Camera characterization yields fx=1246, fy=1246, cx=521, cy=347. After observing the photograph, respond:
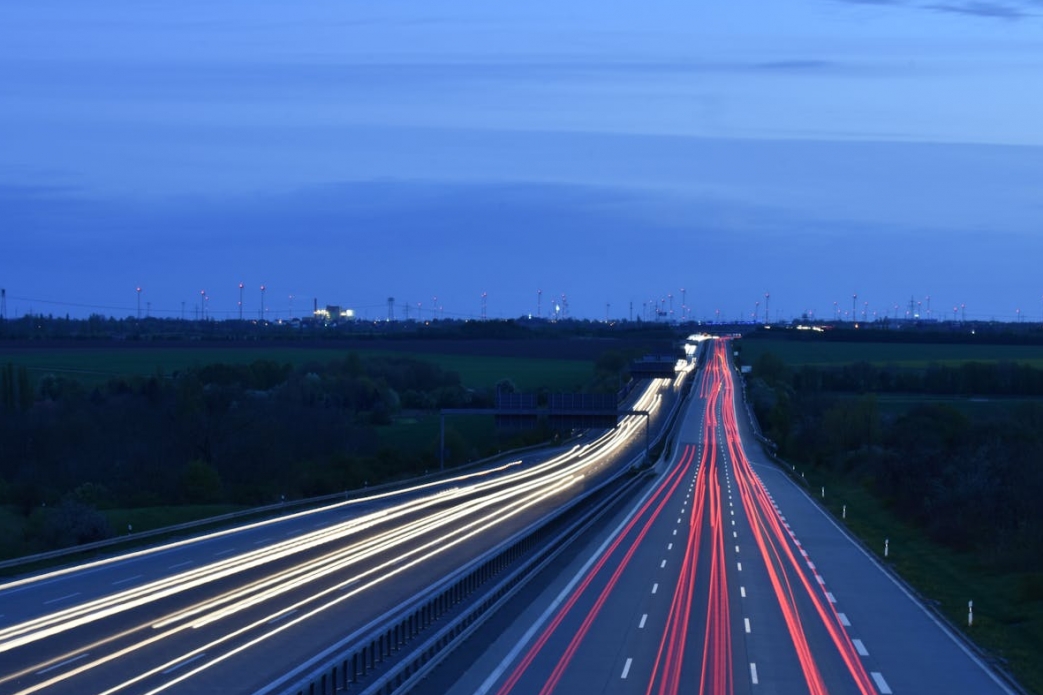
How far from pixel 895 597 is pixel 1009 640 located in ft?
16.3

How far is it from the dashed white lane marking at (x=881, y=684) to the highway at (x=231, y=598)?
8.64 meters

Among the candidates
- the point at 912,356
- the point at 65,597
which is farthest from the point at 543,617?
the point at 912,356

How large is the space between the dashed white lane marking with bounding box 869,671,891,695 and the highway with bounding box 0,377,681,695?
340 inches

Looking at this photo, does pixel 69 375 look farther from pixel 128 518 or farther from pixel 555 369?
pixel 128 518

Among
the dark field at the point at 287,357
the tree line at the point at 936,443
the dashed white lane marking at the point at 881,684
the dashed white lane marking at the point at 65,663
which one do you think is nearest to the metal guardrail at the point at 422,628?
the dashed white lane marking at the point at 65,663

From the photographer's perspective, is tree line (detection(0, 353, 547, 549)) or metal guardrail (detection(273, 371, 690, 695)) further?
tree line (detection(0, 353, 547, 549))

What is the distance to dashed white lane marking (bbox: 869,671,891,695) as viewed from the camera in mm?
20013

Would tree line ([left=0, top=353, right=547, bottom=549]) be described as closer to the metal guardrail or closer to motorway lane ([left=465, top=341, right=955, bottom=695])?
the metal guardrail

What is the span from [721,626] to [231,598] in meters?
10.0

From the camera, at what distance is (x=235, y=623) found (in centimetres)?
2269

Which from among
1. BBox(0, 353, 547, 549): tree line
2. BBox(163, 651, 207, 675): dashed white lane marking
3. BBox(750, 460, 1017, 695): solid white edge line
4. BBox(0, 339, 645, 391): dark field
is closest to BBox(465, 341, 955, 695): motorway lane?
BBox(750, 460, 1017, 695): solid white edge line

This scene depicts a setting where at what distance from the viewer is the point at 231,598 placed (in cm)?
2541

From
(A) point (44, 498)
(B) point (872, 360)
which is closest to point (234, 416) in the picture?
(A) point (44, 498)

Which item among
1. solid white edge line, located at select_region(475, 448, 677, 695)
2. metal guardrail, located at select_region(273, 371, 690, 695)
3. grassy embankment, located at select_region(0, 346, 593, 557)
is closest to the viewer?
metal guardrail, located at select_region(273, 371, 690, 695)
